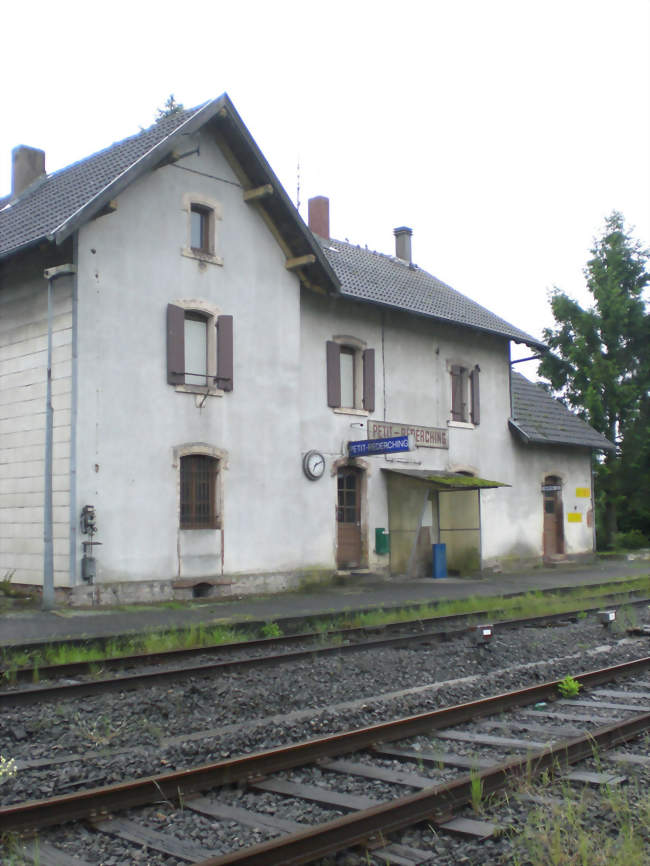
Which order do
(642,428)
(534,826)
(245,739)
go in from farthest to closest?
(642,428) < (245,739) < (534,826)

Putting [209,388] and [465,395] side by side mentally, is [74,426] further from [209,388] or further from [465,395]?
[465,395]

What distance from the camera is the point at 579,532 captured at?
27031 mm

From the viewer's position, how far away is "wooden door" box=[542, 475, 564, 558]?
26016 millimetres

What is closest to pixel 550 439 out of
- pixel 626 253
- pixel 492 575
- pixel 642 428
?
pixel 492 575

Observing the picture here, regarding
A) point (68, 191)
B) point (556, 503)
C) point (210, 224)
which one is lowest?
point (556, 503)

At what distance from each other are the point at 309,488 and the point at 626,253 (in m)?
19.9

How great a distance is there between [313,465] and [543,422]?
32.4ft

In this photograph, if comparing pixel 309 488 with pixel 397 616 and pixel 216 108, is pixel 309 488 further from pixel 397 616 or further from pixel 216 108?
pixel 216 108

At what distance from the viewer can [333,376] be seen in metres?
20.0

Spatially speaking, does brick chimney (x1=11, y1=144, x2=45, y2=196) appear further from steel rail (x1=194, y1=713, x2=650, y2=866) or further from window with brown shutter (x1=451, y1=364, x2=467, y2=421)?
steel rail (x1=194, y1=713, x2=650, y2=866)

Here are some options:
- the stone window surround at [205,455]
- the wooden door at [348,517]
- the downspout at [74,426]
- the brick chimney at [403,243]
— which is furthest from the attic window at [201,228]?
the brick chimney at [403,243]

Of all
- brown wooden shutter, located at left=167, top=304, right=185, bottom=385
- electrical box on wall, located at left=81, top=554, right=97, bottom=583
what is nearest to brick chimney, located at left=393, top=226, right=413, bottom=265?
brown wooden shutter, located at left=167, top=304, right=185, bottom=385

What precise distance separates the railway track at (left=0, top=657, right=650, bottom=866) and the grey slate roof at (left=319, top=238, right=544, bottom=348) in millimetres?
A: 14257

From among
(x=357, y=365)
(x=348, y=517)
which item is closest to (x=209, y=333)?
(x=357, y=365)
